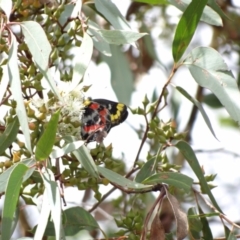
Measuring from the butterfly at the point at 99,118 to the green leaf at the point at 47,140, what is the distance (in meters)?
0.16

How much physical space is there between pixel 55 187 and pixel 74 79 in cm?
21

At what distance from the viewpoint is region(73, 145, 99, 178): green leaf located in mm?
1421

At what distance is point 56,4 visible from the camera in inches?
65.8

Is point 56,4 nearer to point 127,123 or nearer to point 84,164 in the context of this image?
point 84,164

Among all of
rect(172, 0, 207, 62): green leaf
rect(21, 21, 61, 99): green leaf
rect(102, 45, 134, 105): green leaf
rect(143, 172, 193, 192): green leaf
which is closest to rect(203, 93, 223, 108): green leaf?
rect(102, 45, 134, 105): green leaf

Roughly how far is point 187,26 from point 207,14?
105 mm

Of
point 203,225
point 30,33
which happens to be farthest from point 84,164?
point 203,225

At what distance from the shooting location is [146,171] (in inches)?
63.9

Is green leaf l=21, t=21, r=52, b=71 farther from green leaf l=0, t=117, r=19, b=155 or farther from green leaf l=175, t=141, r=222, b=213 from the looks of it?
green leaf l=175, t=141, r=222, b=213

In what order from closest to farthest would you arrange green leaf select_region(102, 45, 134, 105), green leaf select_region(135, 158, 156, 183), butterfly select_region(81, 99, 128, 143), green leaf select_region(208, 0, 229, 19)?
butterfly select_region(81, 99, 128, 143)
green leaf select_region(135, 158, 156, 183)
green leaf select_region(208, 0, 229, 19)
green leaf select_region(102, 45, 134, 105)

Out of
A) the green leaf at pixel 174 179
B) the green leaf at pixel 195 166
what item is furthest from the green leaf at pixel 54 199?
the green leaf at pixel 195 166

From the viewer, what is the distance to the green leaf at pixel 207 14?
168 cm

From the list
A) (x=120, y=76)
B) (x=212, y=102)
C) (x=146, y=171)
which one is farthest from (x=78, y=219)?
(x=212, y=102)

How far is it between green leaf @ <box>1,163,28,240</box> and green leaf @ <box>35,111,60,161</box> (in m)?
0.04
